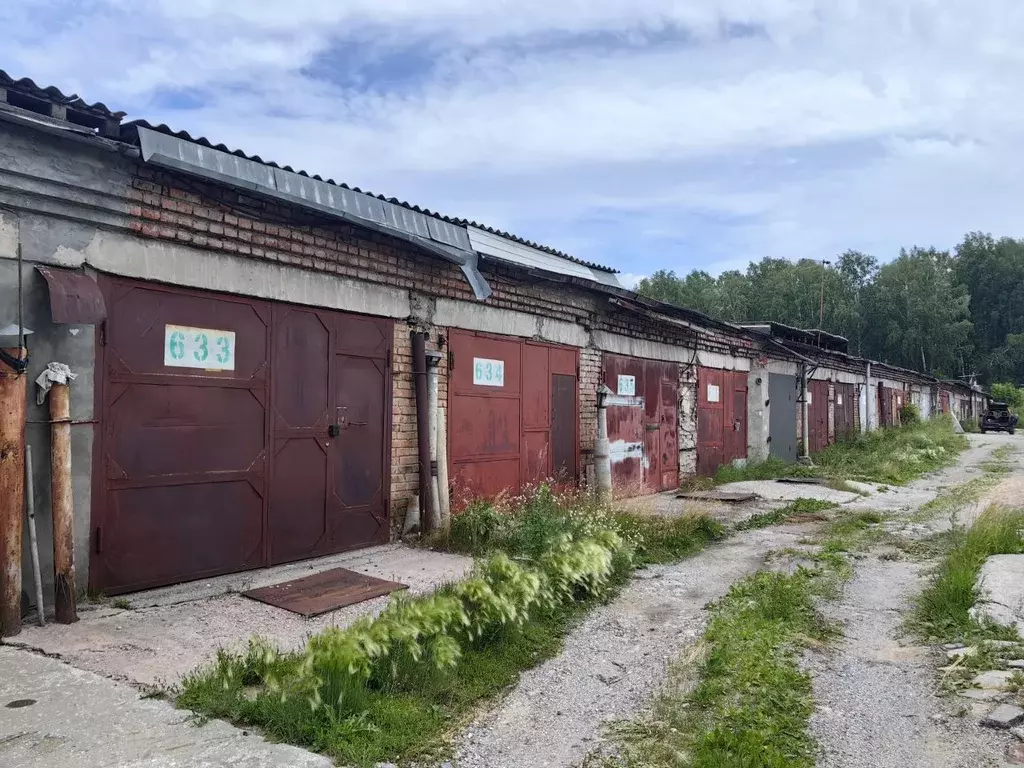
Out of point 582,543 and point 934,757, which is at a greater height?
point 582,543

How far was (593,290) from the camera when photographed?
9758mm

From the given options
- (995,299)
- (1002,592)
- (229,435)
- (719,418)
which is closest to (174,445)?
(229,435)

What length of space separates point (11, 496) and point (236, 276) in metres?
2.30

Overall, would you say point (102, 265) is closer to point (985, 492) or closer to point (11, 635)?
point (11, 635)

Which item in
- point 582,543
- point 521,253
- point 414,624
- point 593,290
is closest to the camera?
point 414,624

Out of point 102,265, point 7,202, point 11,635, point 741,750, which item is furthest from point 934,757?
point 7,202

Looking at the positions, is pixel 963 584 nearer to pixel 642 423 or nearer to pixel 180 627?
pixel 180 627

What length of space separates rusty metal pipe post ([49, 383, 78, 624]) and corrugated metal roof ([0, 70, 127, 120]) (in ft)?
5.84

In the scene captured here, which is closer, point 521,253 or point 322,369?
point 322,369

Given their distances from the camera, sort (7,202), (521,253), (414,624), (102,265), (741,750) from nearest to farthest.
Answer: (741,750), (414,624), (7,202), (102,265), (521,253)

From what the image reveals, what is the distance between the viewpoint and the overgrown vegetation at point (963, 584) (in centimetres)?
486

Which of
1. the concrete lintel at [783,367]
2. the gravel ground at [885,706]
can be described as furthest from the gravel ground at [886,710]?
the concrete lintel at [783,367]

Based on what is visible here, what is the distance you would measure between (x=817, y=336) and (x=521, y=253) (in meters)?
12.5

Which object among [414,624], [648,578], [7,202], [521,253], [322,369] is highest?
[521,253]
